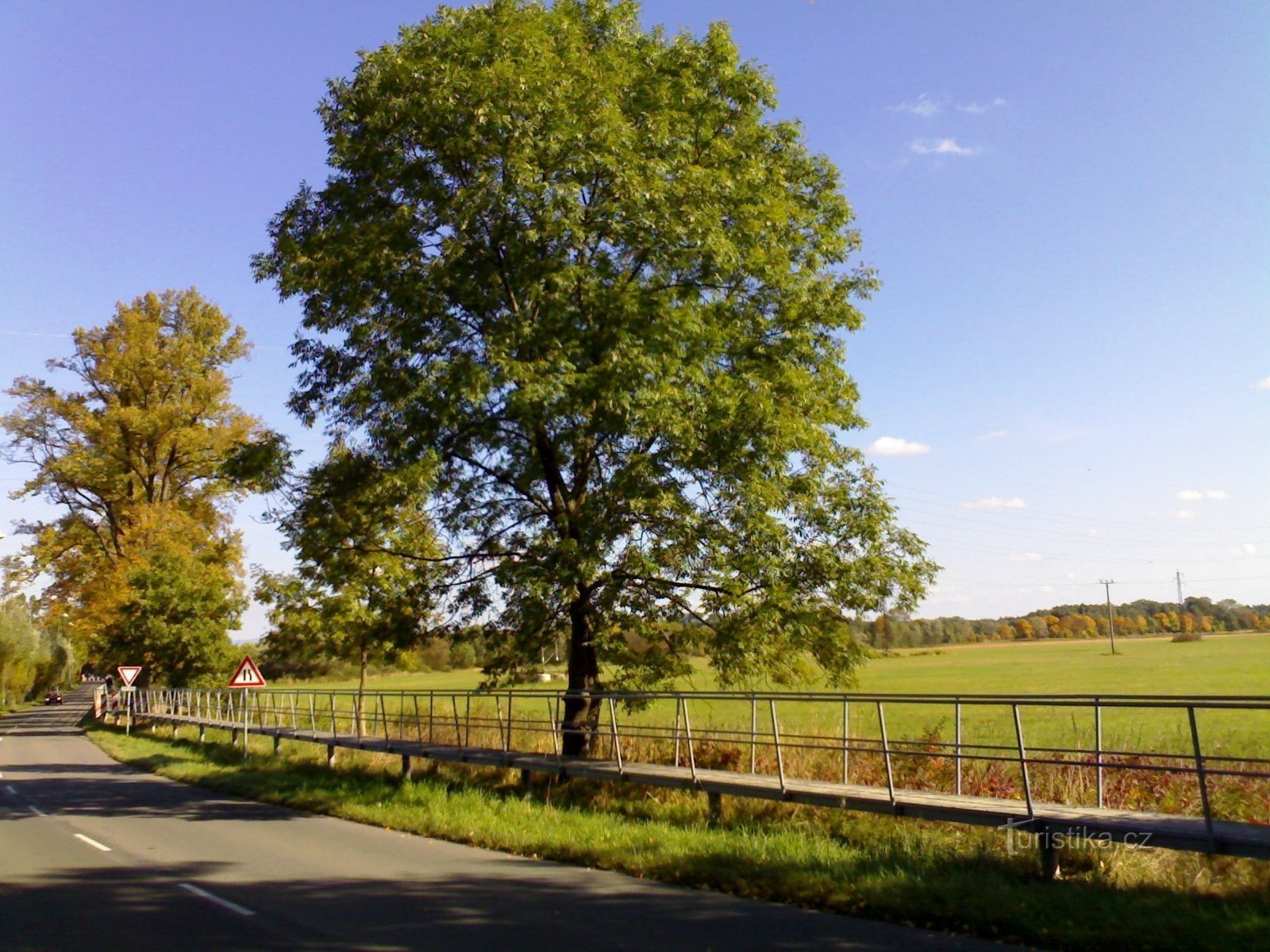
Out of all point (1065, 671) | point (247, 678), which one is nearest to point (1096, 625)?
point (1065, 671)

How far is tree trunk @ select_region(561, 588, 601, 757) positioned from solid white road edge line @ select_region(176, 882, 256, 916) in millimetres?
6852

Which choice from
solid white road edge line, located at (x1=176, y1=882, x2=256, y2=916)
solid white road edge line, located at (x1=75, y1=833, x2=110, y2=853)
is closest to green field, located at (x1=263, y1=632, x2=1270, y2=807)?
solid white road edge line, located at (x1=176, y1=882, x2=256, y2=916)

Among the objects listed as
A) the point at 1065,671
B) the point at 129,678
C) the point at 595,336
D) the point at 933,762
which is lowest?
the point at 1065,671

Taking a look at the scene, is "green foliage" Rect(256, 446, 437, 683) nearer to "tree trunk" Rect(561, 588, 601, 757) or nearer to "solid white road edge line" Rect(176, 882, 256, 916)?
"tree trunk" Rect(561, 588, 601, 757)

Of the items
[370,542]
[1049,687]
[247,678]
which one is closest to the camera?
[370,542]

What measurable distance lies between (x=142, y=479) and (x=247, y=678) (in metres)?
18.9

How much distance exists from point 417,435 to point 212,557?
31.2m

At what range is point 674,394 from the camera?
14.1m

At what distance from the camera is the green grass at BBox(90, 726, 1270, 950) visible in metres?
7.09

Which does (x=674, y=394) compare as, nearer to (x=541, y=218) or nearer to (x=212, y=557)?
(x=541, y=218)

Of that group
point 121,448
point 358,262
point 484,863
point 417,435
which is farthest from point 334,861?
point 121,448

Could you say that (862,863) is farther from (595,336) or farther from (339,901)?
(595,336)

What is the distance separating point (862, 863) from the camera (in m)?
9.23

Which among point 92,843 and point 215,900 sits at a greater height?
point 215,900
